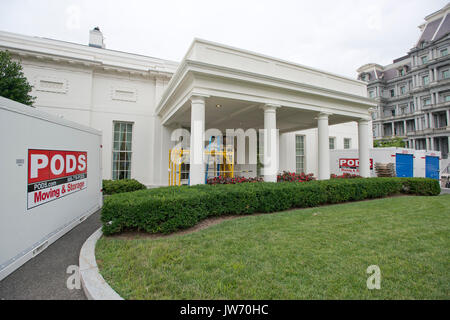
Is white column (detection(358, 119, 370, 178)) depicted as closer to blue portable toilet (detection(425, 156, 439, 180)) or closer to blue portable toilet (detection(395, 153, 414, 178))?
blue portable toilet (detection(395, 153, 414, 178))

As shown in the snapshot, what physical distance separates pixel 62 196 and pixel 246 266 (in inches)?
168

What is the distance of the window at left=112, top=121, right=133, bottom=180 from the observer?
11.9 m

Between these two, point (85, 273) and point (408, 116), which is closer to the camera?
point (85, 273)

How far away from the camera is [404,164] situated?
48.2ft

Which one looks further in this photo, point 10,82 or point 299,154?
point 299,154

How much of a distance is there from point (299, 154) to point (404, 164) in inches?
285

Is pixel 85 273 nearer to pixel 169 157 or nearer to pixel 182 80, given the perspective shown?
pixel 182 80

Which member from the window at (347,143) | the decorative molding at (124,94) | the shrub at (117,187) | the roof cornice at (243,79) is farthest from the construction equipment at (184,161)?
the window at (347,143)

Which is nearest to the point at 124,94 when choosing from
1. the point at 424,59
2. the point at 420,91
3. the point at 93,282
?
the point at 93,282

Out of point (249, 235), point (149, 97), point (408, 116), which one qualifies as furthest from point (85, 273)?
point (408, 116)

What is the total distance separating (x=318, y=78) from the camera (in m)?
9.48

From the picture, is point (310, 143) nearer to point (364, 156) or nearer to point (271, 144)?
point (364, 156)

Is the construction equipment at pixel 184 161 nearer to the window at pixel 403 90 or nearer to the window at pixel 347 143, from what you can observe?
the window at pixel 347 143
